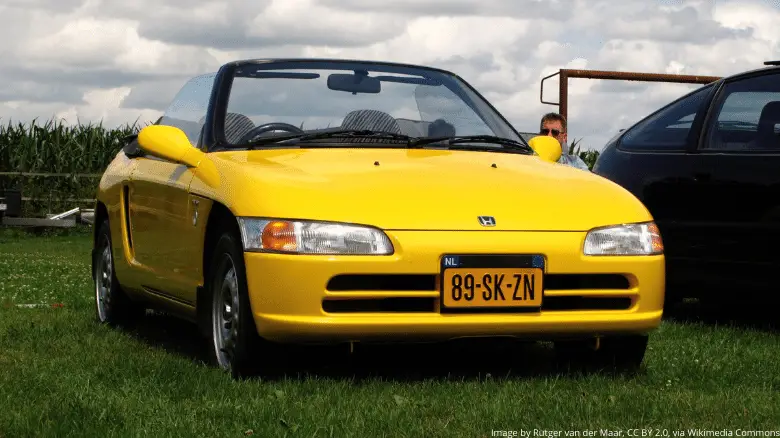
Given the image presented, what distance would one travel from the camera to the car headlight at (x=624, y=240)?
573cm

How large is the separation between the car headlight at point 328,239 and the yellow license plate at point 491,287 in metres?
0.29

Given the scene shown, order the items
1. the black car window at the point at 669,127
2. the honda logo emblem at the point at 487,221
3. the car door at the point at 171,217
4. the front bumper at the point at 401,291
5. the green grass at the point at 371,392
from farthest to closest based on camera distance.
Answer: the black car window at the point at 669,127, the car door at the point at 171,217, the honda logo emblem at the point at 487,221, the front bumper at the point at 401,291, the green grass at the point at 371,392

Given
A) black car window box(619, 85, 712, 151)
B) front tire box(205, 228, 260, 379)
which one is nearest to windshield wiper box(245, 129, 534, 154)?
front tire box(205, 228, 260, 379)

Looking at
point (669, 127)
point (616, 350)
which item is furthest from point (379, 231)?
point (669, 127)

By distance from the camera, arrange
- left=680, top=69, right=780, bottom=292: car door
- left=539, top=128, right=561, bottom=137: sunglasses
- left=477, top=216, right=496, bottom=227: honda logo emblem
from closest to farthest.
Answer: left=477, top=216, right=496, bottom=227: honda logo emblem, left=680, top=69, right=780, bottom=292: car door, left=539, top=128, right=561, bottom=137: sunglasses

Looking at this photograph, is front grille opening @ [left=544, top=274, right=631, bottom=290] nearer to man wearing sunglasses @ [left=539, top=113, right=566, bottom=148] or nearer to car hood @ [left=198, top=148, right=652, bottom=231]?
car hood @ [left=198, top=148, right=652, bottom=231]

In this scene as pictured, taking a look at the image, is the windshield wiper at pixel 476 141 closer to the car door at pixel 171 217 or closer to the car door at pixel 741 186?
the car door at pixel 171 217

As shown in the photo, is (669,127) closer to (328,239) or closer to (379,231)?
(379,231)

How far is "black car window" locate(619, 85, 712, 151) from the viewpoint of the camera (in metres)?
8.53

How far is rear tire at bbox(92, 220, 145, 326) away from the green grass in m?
0.50

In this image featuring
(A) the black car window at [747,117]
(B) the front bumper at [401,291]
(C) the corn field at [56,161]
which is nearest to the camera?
(B) the front bumper at [401,291]

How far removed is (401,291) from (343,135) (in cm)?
126

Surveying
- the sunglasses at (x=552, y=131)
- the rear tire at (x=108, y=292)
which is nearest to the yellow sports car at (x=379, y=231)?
the rear tire at (x=108, y=292)

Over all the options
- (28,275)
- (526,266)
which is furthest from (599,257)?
(28,275)
